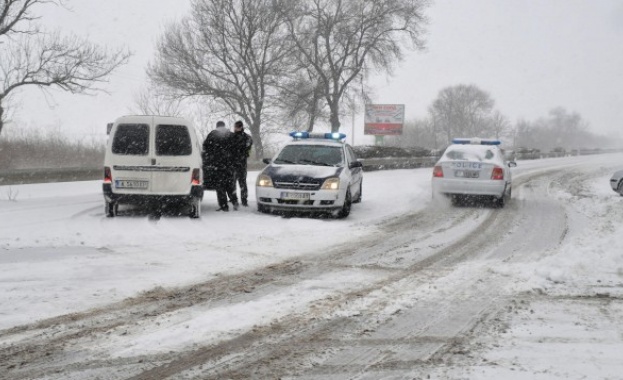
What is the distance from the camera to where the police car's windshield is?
482 inches

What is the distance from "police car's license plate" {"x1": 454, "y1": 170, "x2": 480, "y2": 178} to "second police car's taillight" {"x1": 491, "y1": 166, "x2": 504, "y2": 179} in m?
0.35

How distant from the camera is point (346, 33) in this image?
36.8 m

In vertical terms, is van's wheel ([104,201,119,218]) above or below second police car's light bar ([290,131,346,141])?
below

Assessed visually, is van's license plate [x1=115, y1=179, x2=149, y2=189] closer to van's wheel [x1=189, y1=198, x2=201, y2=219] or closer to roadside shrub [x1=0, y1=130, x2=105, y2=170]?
van's wheel [x1=189, y1=198, x2=201, y2=219]

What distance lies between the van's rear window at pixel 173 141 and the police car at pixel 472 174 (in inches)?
256

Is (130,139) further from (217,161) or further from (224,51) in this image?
(224,51)

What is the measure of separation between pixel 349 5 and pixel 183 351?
36.0 m

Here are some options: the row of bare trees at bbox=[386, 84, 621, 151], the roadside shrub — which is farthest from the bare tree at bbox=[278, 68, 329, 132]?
the row of bare trees at bbox=[386, 84, 621, 151]

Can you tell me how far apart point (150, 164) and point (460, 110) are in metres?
101

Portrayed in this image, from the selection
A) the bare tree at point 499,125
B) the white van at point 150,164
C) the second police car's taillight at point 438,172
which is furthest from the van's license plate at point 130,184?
the bare tree at point 499,125

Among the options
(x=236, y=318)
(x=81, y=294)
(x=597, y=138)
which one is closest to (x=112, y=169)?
(x=81, y=294)

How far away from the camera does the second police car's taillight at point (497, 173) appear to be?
13.8m

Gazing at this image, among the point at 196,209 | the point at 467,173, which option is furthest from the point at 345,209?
the point at 467,173

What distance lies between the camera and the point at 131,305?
5184 millimetres
